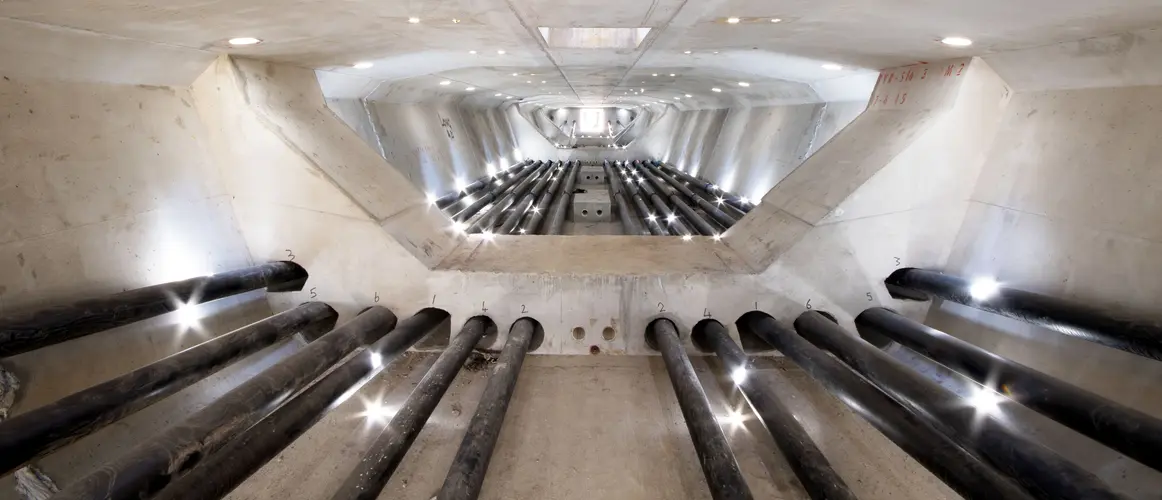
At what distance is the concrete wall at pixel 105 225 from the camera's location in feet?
7.48

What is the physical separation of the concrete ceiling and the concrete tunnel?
0.11ft

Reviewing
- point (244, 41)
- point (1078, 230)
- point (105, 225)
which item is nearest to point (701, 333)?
point (1078, 230)

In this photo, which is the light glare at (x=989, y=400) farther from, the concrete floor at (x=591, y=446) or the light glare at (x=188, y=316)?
the light glare at (x=188, y=316)

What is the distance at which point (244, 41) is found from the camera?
2854 mm

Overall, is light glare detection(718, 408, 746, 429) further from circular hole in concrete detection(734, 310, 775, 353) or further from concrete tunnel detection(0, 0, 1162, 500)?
circular hole in concrete detection(734, 310, 775, 353)

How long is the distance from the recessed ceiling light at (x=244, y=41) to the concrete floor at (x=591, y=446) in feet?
6.68

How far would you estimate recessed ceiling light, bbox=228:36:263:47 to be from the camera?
2.75 meters

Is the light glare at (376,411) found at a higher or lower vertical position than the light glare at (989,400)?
lower

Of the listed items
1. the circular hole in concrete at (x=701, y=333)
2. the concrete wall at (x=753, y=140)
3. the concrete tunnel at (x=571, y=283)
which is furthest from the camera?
the concrete wall at (x=753, y=140)

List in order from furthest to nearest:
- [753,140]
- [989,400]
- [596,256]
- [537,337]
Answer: [753,140], [596,256], [537,337], [989,400]

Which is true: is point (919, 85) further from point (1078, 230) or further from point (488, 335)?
point (488, 335)

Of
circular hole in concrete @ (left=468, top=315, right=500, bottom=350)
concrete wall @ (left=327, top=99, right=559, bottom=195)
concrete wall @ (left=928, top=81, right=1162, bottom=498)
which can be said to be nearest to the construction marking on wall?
concrete wall @ (left=928, top=81, right=1162, bottom=498)

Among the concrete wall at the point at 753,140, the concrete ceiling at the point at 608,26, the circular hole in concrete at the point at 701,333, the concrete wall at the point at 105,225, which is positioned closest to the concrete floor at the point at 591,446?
the circular hole in concrete at the point at 701,333

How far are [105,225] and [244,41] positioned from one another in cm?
116
